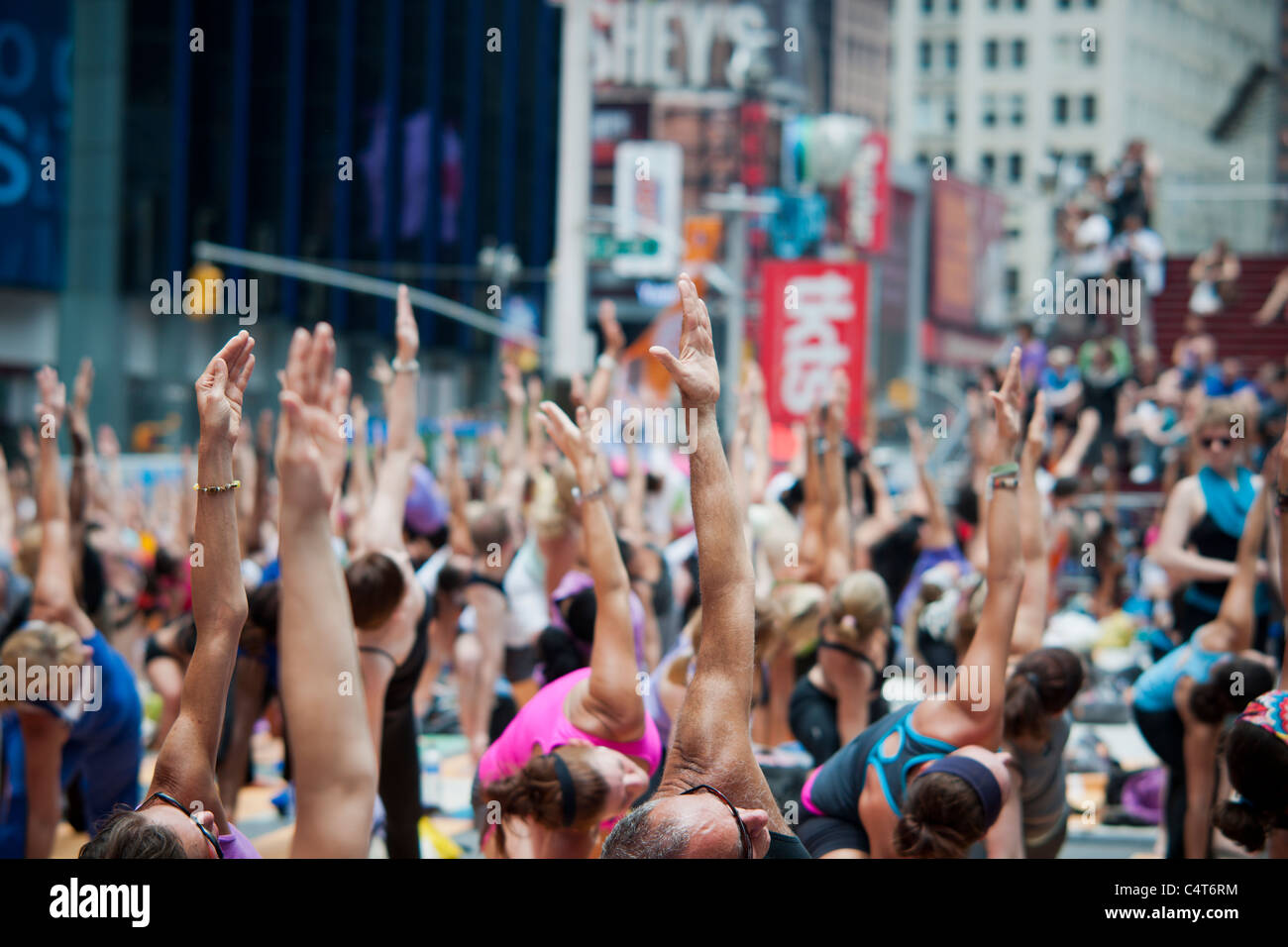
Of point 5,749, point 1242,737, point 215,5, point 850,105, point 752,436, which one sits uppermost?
point 850,105

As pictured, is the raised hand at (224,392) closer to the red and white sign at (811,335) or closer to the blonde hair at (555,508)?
the blonde hair at (555,508)

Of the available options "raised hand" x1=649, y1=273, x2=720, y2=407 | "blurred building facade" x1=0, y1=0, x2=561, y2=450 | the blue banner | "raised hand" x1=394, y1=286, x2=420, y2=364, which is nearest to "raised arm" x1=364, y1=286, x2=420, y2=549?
"raised hand" x1=394, y1=286, x2=420, y2=364

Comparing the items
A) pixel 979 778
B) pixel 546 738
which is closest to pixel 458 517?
pixel 546 738

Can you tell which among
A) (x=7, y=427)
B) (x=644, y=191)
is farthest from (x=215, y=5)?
(x=644, y=191)

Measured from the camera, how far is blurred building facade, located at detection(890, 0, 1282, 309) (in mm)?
96812

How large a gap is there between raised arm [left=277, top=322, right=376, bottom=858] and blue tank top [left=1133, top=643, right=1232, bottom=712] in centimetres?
365

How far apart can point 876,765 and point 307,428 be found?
1.95 meters

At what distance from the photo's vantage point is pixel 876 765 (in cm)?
355

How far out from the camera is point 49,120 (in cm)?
2977

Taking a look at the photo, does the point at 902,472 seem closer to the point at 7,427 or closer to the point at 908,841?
the point at 7,427

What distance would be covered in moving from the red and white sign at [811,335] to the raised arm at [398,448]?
26.7 feet

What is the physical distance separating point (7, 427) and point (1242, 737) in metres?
31.0

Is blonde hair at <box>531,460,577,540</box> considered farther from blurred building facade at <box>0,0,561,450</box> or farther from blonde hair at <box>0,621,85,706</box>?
blurred building facade at <box>0,0,561,450</box>

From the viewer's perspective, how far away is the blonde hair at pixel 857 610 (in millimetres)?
4477
